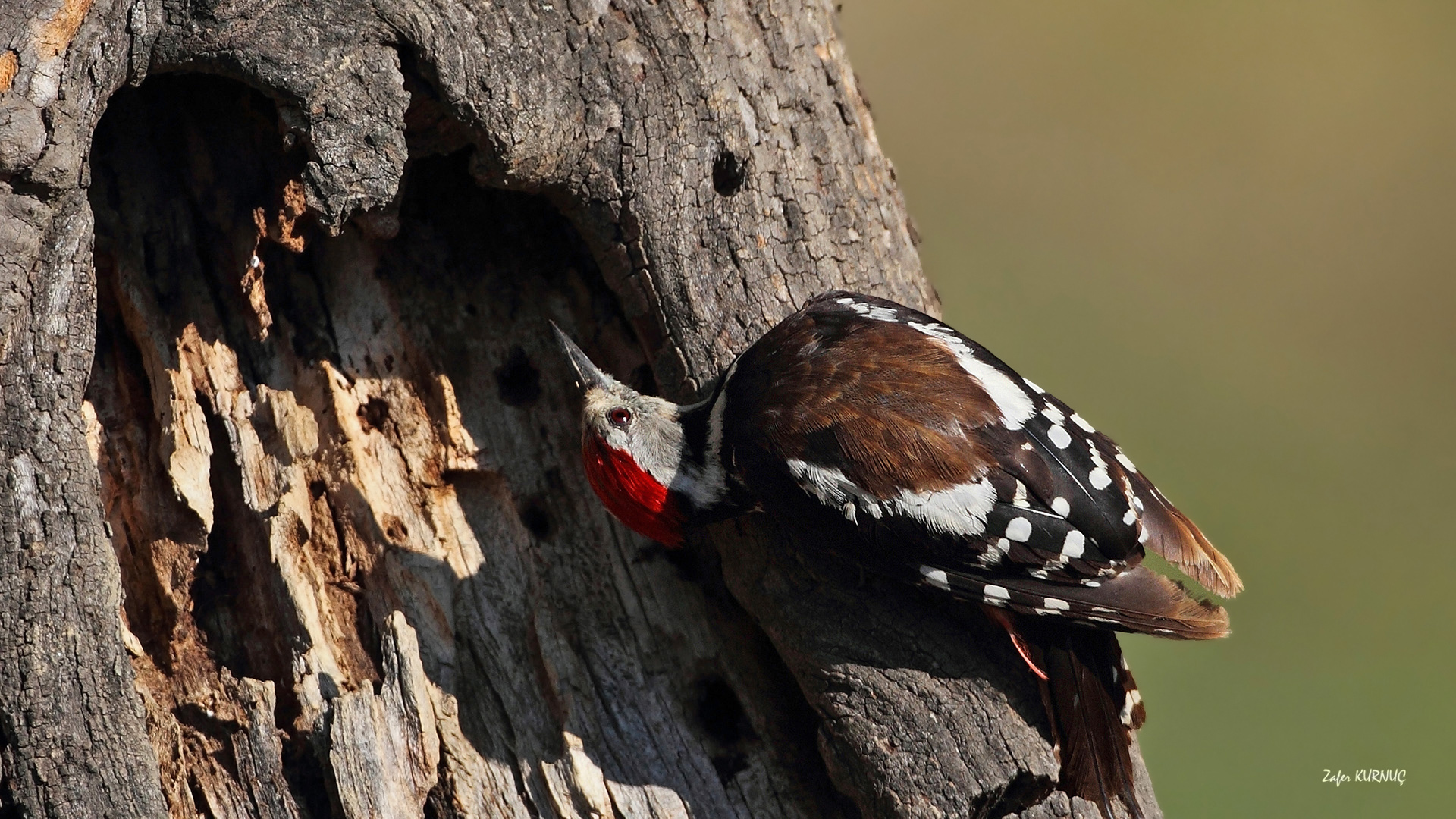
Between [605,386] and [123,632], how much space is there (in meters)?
1.43

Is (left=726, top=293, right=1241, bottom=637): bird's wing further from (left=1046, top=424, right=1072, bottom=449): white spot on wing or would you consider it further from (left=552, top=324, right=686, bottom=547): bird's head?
(left=552, top=324, right=686, bottom=547): bird's head

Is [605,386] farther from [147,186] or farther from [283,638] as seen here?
[147,186]

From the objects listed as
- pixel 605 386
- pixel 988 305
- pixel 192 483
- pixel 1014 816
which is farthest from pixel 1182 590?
pixel 988 305

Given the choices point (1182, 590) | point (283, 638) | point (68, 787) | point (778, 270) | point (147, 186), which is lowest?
point (1182, 590)

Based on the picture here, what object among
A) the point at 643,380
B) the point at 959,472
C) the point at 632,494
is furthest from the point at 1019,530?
the point at 643,380

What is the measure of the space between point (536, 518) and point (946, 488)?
1.28m

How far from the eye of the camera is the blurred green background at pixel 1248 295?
5.96 meters

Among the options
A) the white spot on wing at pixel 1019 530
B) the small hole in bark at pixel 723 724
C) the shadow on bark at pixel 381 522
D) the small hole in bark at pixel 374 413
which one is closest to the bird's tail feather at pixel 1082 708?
the white spot on wing at pixel 1019 530

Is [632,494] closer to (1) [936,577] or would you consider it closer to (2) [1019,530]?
(1) [936,577]

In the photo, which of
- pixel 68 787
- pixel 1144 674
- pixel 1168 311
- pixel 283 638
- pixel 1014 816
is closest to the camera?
pixel 68 787

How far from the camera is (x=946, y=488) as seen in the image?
2766 millimetres

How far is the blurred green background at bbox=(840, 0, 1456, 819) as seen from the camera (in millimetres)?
5965

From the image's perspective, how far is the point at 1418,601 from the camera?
21.6ft

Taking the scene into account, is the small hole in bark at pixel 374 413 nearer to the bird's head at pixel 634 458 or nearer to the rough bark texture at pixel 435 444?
the rough bark texture at pixel 435 444
